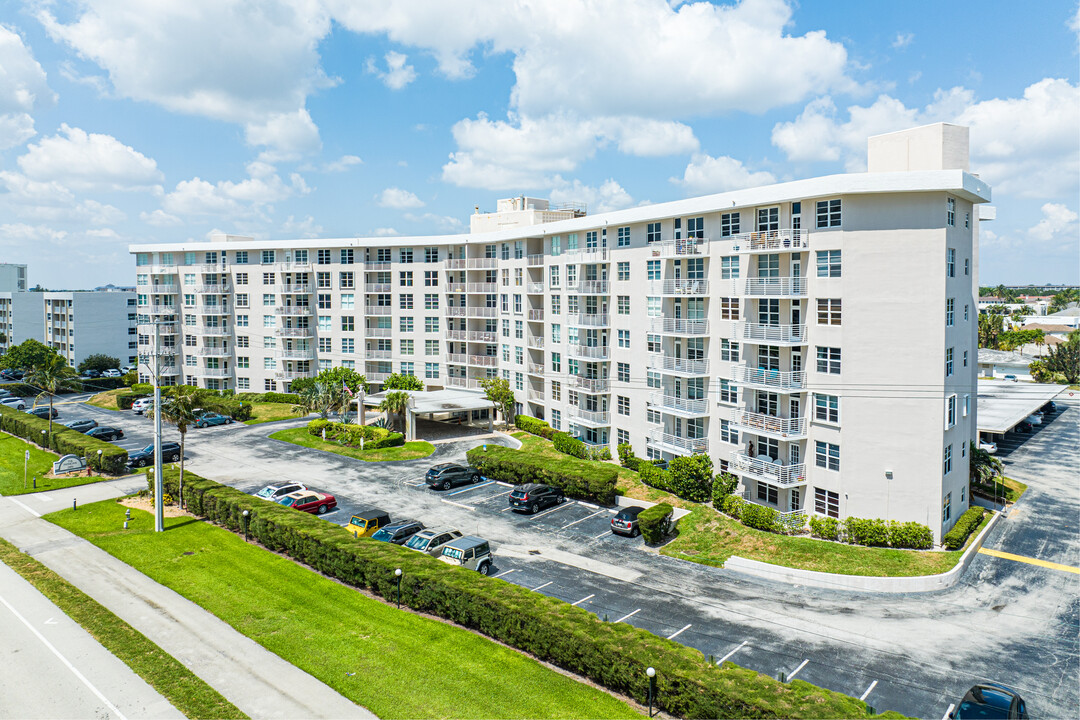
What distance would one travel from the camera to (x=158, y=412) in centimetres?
4028

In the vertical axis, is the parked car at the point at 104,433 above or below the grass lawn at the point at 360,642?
above

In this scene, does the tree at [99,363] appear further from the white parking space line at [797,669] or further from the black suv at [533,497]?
the white parking space line at [797,669]

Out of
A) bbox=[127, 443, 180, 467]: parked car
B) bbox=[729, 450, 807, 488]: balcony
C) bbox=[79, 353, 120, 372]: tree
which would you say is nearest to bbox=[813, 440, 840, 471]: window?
bbox=[729, 450, 807, 488]: balcony

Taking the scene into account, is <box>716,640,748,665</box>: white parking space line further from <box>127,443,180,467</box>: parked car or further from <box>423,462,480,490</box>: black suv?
<box>127,443,180,467</box>: parked car

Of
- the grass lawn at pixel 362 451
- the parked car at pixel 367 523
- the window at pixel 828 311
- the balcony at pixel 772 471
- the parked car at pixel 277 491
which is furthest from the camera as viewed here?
the grass lawn at pixel 362 451

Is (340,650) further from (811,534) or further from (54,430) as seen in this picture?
(54,430)

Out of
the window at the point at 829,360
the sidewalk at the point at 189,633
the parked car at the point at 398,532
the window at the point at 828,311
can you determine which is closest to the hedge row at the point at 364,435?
the parked car at the point at 398,532

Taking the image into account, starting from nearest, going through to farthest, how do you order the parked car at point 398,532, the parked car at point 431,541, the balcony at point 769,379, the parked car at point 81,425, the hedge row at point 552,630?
the hedge row at point 552,630 < the parked car at point 431,541 < the parked car at point 398,532 < the balcony at point 769,379 < the parked car at point 81,425

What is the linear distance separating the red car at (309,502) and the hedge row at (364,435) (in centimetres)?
1627

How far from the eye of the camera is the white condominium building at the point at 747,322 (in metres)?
38.9

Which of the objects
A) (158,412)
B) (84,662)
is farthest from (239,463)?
(84,662)

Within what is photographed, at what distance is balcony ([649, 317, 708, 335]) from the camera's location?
162ft

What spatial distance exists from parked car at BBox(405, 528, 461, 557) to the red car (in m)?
11.3

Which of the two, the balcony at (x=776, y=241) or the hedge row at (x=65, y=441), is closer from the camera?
the balcony at (x=776, y=241)
